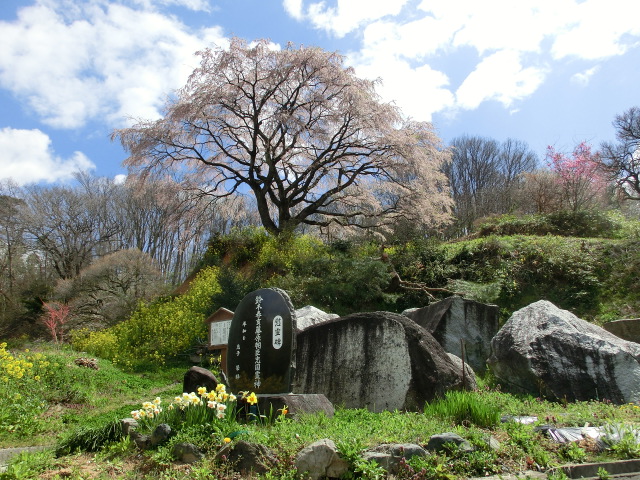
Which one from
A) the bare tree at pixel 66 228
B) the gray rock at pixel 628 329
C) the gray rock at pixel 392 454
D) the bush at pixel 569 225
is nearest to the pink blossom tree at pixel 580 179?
the bush at pixel 569 225

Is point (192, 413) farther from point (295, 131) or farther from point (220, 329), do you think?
point (295, 131)

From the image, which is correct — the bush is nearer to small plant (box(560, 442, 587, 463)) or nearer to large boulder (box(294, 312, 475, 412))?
large boulder (box(294, 312, 475, 412))

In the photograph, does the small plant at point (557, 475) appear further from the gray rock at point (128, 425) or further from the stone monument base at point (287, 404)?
Answer: the gray rock at point (128, 425)

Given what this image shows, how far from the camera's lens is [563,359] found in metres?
6.52

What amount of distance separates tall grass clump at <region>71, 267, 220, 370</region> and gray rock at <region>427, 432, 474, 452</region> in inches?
413

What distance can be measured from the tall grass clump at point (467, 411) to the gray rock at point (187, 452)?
7.09 ft

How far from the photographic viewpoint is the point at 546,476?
3.41 m

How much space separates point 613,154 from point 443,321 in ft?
62.3

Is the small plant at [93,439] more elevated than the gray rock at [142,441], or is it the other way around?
the gray rock at [142,441]

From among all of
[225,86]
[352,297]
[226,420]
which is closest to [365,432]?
[226,420]

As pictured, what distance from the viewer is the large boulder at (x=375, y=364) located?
6215 millimetres

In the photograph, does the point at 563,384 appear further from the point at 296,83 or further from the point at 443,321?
the point at 296,83

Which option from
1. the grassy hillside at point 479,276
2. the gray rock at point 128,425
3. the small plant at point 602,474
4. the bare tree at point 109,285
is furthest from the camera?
the bare tree at point 109,285

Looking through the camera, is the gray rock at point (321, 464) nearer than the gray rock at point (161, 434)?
Yes
